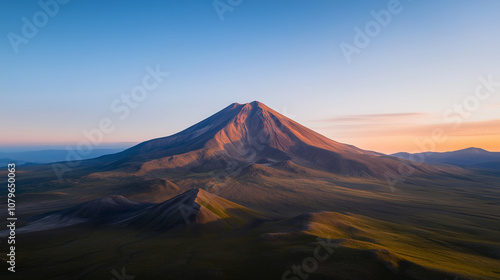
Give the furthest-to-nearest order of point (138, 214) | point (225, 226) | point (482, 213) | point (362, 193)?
point (362, 193) < point (482, 213) < point (138, 214) < point (225, 226)

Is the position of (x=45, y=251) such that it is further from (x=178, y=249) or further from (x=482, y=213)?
(x=482, y=213)

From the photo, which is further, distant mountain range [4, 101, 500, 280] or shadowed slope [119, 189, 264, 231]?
shadowed slope [119, 189, 264, 231]

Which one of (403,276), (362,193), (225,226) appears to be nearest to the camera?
(403,276)

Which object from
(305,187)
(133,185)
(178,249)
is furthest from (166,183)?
(178,249)

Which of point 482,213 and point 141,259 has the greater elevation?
point 141,259

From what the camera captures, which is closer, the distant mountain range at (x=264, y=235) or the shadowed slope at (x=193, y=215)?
the distant mountain range at (x=264, y=235)

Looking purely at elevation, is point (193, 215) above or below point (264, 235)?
above

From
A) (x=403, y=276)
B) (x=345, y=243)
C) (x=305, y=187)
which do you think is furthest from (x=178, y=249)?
(x=305, y=187)

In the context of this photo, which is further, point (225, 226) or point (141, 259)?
point (225, 226)

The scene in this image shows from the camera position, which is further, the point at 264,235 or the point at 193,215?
the point at 193,215

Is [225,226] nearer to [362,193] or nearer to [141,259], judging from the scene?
[141,259]
